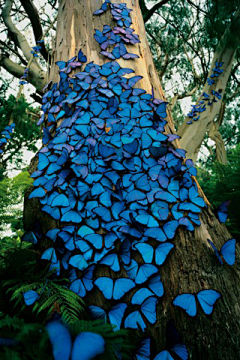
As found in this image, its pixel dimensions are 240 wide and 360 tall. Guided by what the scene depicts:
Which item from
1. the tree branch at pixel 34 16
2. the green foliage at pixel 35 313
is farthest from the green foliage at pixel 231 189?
the tree branch at pixel 34 16

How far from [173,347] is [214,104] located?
12.0 ft

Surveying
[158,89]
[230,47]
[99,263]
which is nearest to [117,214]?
[99,263]

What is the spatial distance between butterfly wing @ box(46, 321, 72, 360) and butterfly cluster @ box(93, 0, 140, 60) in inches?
60.6

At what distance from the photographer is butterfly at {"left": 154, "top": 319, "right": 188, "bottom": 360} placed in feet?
2.79

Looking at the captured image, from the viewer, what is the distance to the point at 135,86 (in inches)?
60.5

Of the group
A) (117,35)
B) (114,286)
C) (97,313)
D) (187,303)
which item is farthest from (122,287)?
(117,35)

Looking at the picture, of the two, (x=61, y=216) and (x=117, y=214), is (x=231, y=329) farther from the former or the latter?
(x=61, y=216)

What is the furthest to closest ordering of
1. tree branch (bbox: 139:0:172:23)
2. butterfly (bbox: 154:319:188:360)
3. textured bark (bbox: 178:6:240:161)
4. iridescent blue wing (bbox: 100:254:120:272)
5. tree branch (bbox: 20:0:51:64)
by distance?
tree branch (bbox: 139:0:172:23) < tree branch (bbox: 20:0:51:64) < textured bark (bbox: 178:6:240:161) < iridescent blue wing (bbox: 100:254:120:272) < butterfly (bbox: 154:319:188:360)

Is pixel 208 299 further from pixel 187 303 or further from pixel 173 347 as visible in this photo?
pixel 173 347

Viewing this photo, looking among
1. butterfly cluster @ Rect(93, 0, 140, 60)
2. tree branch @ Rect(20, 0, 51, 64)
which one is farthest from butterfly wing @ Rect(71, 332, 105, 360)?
tree branch @ Rect(20, 0, 51, 64)

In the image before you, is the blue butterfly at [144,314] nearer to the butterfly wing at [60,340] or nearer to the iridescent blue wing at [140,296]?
the iridescent blue wing at [140,296]

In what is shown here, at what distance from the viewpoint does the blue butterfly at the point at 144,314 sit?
935 mm

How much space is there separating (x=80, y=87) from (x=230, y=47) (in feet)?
11.3

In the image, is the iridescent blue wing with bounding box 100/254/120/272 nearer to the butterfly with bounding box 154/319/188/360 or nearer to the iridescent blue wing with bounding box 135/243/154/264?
the iridescent blue wing with bounding box 135/243/154/264
